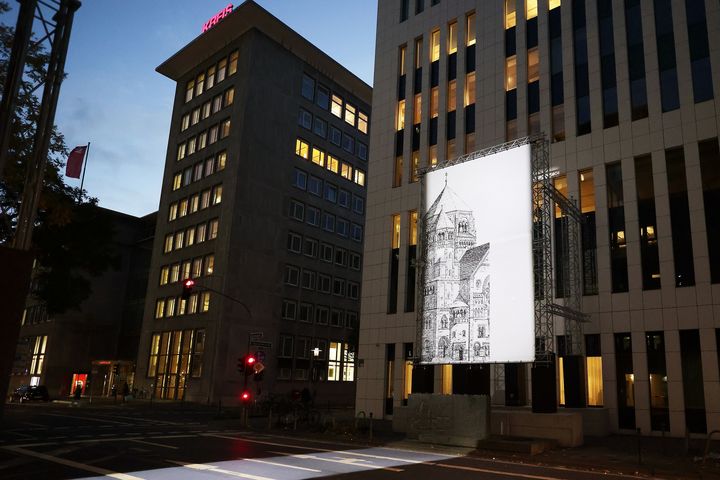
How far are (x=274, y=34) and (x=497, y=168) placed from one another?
46.5 meters

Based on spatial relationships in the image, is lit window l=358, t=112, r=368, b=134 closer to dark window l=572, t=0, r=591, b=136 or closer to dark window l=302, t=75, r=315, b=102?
dark window l=302, t=75, r=315, b=102

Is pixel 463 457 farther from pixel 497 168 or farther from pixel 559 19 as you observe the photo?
pixel 559 19

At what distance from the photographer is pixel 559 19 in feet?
114

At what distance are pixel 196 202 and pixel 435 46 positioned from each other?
34.5m

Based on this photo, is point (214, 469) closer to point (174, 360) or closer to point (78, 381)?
point (174, 360)

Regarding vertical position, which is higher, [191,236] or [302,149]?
[302,149]

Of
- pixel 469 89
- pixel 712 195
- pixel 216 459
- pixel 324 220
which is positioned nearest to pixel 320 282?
pixel 324 220

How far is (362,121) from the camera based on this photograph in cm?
7744

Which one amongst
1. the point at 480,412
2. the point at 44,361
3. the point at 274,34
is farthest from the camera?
the point at 44,361

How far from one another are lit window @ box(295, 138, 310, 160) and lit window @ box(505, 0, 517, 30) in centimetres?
3402

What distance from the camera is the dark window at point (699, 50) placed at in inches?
1124

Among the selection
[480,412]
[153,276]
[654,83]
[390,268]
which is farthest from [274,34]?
[480,412]

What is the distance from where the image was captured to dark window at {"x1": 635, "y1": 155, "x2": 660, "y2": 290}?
2839 cm

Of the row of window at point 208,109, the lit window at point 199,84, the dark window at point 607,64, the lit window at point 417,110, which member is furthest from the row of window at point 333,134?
the dark window at point 607,64
